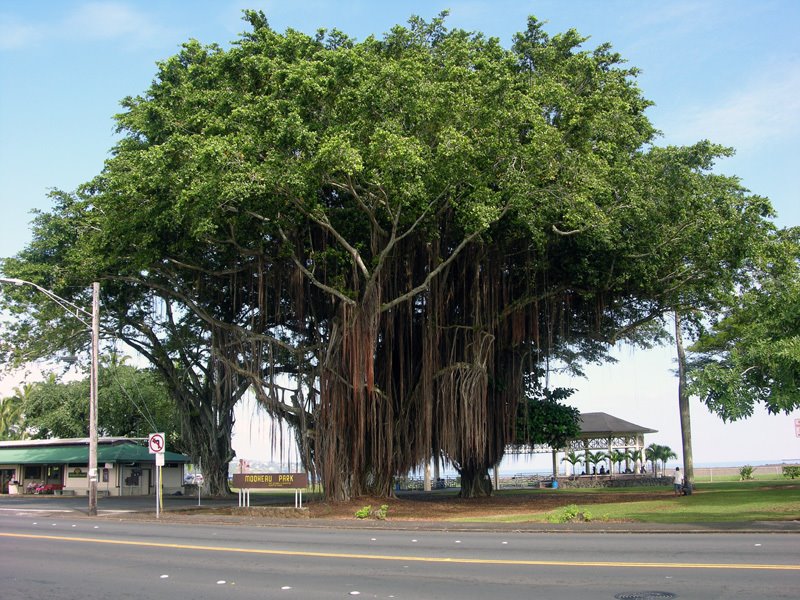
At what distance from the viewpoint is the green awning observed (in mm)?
47531

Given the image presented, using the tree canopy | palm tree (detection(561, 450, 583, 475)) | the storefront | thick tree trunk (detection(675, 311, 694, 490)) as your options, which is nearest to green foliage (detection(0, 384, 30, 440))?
the tree canopy

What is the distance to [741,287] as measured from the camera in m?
32.0

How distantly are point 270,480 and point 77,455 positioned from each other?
25136 millimetres

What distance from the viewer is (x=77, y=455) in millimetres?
48469

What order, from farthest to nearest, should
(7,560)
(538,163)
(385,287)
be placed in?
(385,287)
(538,163)
(7,560)

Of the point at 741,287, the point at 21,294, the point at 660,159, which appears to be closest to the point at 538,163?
the point at 660,159

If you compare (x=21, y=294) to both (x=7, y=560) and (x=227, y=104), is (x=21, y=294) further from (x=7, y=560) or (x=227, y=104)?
(x=7, y=560)

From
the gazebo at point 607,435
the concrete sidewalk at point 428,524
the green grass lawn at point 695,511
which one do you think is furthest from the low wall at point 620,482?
the concrete sidewalk at point 428,524

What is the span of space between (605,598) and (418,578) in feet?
9.44

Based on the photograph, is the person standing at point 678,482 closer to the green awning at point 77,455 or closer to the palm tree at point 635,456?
the palm tree at point 635,456

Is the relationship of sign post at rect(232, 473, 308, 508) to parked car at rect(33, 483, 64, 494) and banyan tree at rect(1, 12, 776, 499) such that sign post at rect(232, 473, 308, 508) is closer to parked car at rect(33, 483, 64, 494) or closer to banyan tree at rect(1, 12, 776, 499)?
banyan tree at rect(1, 12, 776, 499)

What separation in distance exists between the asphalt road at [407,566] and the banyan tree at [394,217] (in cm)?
1037

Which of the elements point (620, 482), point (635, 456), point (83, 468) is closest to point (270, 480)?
point (83, 468)

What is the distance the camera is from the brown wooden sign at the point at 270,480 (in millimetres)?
27297
